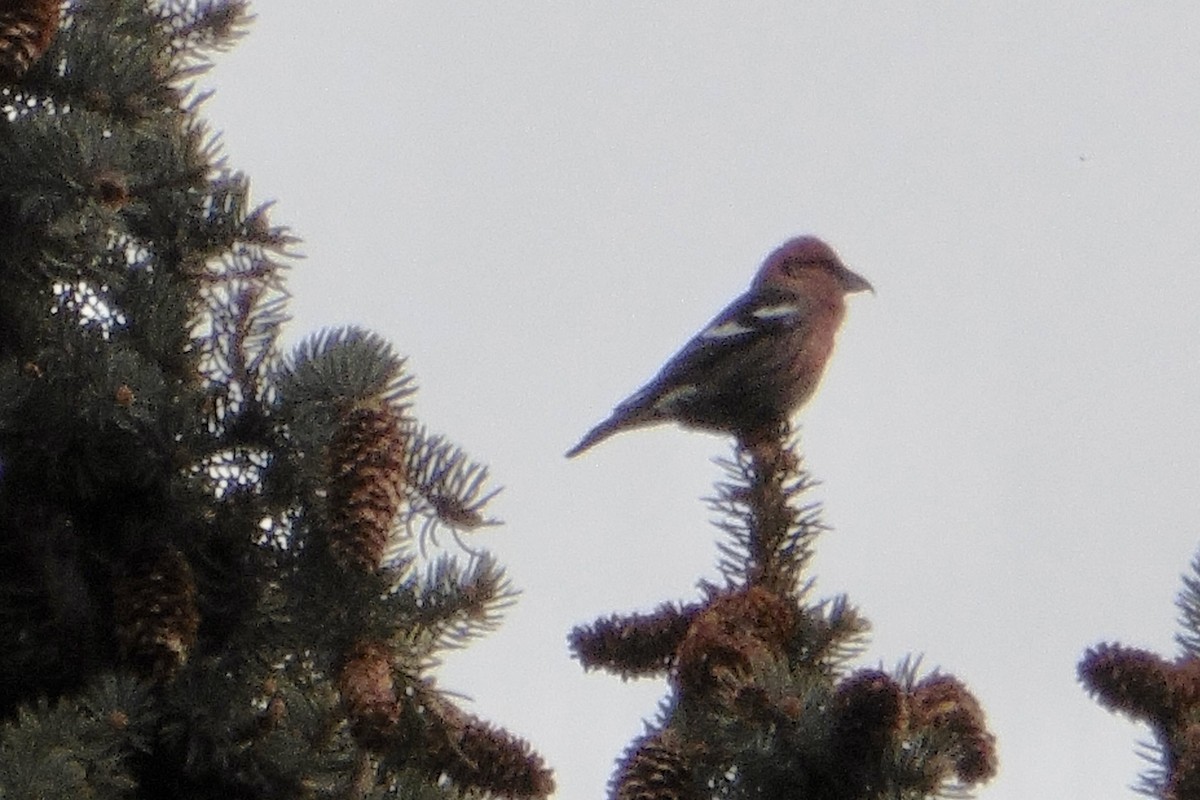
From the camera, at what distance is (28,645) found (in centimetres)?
208

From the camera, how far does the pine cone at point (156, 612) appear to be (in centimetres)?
191

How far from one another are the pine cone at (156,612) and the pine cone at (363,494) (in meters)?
0.19

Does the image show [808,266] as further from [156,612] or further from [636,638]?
[156,612]

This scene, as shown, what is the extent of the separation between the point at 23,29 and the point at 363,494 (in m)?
0.72

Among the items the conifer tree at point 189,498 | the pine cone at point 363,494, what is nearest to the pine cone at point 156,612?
the conifer tree at point 189,498

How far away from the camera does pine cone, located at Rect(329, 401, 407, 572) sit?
191cm

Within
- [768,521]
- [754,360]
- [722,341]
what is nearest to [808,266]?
[722,341]

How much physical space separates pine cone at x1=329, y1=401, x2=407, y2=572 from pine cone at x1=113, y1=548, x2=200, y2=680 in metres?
0.19

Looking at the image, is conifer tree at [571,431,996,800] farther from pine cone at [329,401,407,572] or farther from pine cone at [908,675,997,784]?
pine cone at [329,401,407,572]

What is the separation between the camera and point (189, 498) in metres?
2.12

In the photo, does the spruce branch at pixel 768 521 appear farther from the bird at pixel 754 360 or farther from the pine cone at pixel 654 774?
the bird at pixel 754 360

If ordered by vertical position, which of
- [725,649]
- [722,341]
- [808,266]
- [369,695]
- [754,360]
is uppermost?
[808,266]

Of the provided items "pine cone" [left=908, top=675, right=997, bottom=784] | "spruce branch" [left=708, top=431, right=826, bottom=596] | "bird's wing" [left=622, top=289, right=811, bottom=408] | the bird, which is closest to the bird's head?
the bird

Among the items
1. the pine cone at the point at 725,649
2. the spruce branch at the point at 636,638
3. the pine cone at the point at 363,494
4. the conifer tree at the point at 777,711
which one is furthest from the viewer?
the spruce branch at the point at 636,638
